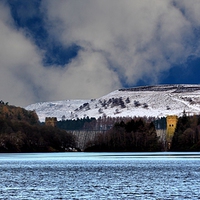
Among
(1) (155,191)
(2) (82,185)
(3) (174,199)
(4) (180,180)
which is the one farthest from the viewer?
(4) (180,180)

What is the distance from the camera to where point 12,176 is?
81.2 m

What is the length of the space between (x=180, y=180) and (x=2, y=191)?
68.0ft

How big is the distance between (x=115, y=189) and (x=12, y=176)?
22.4 metres

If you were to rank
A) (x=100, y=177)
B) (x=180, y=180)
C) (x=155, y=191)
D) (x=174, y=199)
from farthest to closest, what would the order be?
(x=100, y=177), (x=180, y=180), (x=155, y=191), (x=174, y=199)

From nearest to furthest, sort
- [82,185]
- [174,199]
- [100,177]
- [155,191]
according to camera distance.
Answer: [174,199]
[155,191]
[82,185]
[100,177]

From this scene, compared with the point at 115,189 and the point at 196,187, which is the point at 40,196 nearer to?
the point at 115,189

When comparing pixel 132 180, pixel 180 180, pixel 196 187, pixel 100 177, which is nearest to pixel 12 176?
pixel 100 177

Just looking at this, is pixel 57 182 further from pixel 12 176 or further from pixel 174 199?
pixel 174 199

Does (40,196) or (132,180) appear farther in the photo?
(132,180)

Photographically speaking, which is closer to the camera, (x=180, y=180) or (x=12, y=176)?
(x=180, y=180)

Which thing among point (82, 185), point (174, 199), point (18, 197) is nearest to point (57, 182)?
point (82, 185)

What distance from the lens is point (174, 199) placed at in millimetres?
53906

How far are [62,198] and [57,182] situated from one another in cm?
1557

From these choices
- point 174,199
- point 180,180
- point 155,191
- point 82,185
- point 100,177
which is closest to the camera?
point 174,199
